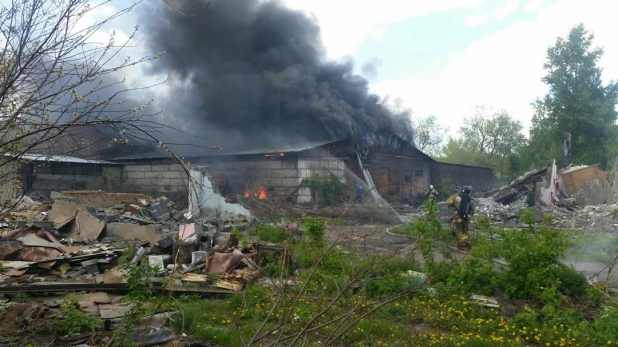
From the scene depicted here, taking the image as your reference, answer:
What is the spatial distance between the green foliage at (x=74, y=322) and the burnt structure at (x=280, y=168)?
15.9 meters

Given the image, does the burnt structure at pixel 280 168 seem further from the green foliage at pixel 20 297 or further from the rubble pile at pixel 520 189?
the green foliage at pixel 20 297

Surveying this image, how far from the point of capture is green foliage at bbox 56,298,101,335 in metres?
5.03

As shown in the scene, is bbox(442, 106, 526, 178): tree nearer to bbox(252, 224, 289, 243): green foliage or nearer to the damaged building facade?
the damaged building facade

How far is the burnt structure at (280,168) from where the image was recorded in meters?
23.2

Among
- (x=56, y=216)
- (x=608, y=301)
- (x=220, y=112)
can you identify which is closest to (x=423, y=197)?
(x=220, y=112)

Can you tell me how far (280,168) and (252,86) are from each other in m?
6.80

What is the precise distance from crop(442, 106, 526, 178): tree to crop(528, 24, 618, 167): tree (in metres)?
11.8

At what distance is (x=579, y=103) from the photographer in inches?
1411

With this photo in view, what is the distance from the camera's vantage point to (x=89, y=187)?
24.8m

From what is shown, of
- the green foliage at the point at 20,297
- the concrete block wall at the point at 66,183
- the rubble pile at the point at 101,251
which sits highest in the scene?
the concrete block wall at the point at 66,183

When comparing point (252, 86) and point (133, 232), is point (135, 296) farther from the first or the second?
point (252, 86)

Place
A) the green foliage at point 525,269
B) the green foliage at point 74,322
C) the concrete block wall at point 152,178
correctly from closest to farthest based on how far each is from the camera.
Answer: the green foliage at point 74,322, the green foliage at point 525,269, the concrete block wall at point 152,178

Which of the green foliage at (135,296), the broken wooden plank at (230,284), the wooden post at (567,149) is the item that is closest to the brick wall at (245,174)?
the broken wooden plank at (230,284)

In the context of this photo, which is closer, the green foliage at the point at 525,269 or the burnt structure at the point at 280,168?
the green foliage at the point at 525,269
